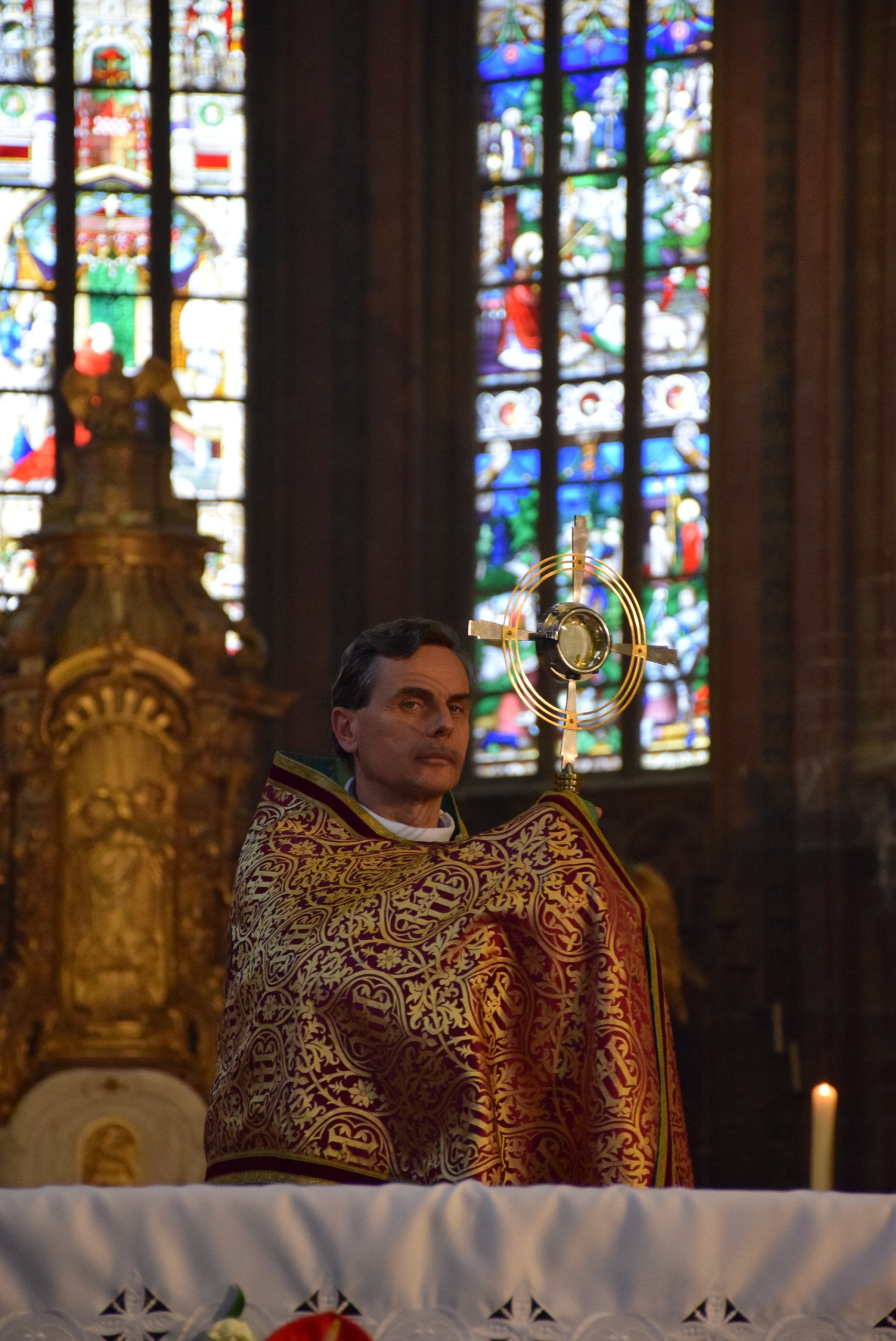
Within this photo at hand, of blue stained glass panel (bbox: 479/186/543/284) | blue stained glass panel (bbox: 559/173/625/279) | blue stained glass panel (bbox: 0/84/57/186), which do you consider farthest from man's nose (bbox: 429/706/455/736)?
blue stained glass panel (bbox: 0/84/57/186)

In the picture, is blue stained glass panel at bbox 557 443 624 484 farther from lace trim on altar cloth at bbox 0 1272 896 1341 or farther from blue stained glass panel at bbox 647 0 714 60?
lace trim on altar cloth at bbox 0 1272 896 1341

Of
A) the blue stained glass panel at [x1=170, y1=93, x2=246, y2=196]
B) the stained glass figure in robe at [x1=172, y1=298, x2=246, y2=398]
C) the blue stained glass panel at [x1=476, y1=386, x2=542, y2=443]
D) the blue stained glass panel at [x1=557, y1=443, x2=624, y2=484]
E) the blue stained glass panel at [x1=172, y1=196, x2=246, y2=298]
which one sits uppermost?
the blue stained glass panel at [x1=170, y1=93, x2=246, y2=196]

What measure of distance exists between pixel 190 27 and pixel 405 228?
1840 mm

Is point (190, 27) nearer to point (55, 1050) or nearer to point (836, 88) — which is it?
point (836, 88)

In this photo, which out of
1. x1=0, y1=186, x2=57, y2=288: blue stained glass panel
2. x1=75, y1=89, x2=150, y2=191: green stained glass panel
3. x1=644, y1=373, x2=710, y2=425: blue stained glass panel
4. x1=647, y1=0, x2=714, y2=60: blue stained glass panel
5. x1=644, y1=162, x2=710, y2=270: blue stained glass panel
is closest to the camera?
x1=644, y1=373, x2=710, y2=425: blue stained glass panel

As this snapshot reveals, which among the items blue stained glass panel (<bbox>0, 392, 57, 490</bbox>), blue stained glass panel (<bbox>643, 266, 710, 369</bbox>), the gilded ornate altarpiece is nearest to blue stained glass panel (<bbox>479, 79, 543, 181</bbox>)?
blue stained glass panel (<bbox>643, 266, 710, 369</bbox>)

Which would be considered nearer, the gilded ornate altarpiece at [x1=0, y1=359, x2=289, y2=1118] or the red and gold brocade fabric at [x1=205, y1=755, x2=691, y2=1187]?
the red and gold brocade fabric at [x1=205, y1=755, x2=691, y2=1187]

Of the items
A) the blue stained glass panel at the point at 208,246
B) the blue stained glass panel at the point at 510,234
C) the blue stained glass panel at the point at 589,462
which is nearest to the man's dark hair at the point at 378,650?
the blue stained glass panel at the point at 589,462

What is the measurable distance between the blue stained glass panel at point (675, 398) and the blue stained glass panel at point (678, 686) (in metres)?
0.84

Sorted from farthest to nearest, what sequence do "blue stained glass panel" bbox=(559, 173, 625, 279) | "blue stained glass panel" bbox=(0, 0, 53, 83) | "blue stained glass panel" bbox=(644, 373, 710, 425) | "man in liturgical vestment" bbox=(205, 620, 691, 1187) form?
"blue stained glass panel" bbox=(0, 0, 53, 83) < "blue stained glass panel" bbox=(559, 173, 625, 279) < "blue stained glass panel" bbox=(644, 373, 710, 425) < "man in liturgical vestment" bbox=(205, 620, 691, 1187)

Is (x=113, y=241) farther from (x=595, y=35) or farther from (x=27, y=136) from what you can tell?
(x=595, y=35)

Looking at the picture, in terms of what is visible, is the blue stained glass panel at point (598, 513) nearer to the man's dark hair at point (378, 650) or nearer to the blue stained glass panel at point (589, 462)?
the blue stained glass panel at point (589, 462)

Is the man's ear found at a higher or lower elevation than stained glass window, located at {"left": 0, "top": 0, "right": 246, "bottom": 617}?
lower

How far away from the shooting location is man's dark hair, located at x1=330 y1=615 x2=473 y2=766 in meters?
3.49
